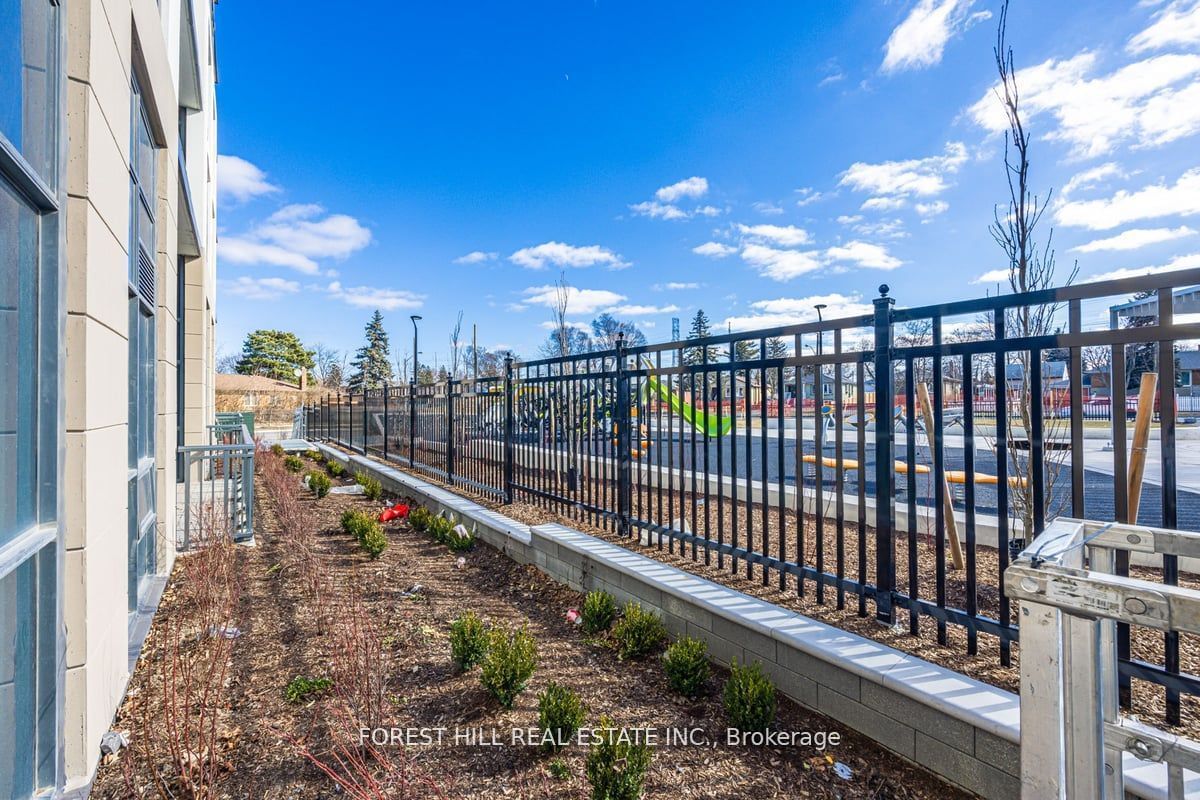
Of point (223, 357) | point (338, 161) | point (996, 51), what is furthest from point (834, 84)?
point (223, 357)

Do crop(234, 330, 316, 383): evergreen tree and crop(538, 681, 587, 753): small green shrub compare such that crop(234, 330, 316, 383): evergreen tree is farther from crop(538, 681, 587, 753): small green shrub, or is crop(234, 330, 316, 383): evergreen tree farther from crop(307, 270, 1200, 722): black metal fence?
crop(538, 681, 587, 753): small green shrub

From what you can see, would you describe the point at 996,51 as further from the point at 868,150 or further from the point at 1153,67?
the point at 868,150

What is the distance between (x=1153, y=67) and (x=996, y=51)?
1.51 m

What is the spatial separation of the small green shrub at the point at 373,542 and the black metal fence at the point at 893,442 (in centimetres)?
156

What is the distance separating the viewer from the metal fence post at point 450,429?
785 cm

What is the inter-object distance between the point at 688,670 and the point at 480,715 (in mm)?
1000

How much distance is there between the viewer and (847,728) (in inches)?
85.9

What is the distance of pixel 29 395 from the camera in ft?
5.45

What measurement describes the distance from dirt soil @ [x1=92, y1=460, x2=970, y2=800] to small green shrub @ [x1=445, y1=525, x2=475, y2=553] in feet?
2.97

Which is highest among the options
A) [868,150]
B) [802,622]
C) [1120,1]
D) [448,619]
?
[868,150]

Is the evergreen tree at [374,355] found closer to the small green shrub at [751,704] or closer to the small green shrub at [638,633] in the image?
the small green shrub at [638,633]

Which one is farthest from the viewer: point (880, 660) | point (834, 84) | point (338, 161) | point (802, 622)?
point (338, 161)

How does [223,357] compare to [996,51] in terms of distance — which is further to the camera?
[223,357]

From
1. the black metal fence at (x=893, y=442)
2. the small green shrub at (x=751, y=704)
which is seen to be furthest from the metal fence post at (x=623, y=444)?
the small green shrub at (x=751, y=704)
